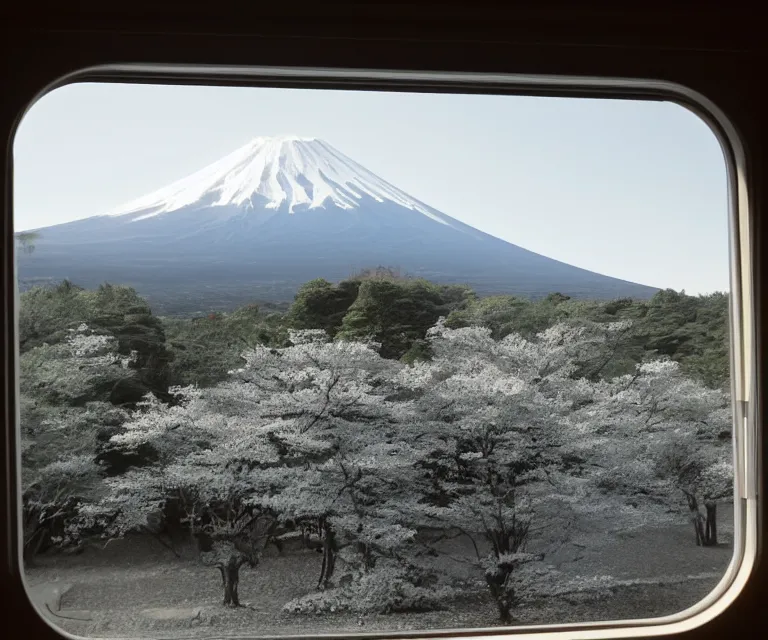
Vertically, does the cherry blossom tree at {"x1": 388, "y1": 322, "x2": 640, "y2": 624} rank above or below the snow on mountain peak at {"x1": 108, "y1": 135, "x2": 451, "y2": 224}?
below

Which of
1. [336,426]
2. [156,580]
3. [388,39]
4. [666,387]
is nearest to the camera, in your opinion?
[388,39]

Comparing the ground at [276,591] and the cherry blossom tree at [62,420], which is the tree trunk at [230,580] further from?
the cherry blossom tree at [62,420]

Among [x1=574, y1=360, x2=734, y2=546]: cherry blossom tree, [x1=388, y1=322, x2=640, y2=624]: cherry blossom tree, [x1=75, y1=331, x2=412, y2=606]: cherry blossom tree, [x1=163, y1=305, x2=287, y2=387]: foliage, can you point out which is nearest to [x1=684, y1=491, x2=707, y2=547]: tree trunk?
[x1=574, y1=360, x2=734, y2=546]: cherry blossom tree

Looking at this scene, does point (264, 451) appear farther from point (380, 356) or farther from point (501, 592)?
point (501, 592)

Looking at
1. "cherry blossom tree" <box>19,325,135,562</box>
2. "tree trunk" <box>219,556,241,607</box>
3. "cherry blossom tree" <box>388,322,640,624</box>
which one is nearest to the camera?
"cherry blossom tree" <box>19,325,135,562</box>

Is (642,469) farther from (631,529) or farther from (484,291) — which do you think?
(484,291)

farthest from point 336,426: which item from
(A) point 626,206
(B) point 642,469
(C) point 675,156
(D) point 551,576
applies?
(C) point 675,156

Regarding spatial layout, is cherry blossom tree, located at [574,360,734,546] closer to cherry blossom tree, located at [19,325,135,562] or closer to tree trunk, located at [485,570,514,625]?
tree trunk, located at [485,570,514,625]

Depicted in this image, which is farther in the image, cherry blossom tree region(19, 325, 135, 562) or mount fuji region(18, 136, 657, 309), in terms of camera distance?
mount fuji region(18, 136, 657, 309)

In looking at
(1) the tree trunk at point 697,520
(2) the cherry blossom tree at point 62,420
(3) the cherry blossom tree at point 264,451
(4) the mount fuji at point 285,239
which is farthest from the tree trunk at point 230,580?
(1) the tree trunk at point 697,520
